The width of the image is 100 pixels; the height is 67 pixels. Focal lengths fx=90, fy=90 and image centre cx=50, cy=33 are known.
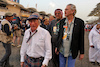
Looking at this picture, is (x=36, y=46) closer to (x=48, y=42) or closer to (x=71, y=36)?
(x=48, y=42)

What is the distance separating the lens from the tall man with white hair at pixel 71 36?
1.76 m

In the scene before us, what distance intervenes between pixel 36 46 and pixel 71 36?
72 cm

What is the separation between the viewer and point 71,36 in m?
Result: 1.78

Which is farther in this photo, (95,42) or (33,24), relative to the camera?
(95,42)

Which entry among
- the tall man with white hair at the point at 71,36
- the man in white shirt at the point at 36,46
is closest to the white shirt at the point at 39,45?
the man in white shirt at the point at 36,46

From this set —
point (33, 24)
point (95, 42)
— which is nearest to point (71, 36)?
point (33, 24)

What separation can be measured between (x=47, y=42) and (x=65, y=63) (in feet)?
2.53

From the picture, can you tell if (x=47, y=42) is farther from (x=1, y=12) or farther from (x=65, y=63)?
(x=1, y=12)

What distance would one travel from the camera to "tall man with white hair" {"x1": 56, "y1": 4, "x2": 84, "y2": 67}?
1.76 meters

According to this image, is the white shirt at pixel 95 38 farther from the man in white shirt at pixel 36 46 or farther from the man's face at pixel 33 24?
→ the man's face at pixel 33 24

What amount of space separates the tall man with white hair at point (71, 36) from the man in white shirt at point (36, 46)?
0.42 meters

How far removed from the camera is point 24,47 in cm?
170

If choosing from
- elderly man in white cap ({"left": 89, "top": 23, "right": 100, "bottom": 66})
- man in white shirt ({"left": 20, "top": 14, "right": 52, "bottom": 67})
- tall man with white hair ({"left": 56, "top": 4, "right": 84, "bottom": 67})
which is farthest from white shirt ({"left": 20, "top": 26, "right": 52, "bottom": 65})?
elderly man in white cap ({"left": 89, "top": 23, "right": 100, "bottom": 66})

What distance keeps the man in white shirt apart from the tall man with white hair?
42 centimetres
